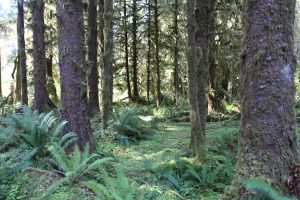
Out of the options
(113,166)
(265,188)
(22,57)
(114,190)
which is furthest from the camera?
(22,57)

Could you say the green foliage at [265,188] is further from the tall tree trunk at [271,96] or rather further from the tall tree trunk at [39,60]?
the tall tree trunk at [39,60]

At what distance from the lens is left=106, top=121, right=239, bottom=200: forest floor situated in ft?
18.0

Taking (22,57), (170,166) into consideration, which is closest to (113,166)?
(170,166)

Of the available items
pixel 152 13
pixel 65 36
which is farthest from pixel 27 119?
pixel 152 13

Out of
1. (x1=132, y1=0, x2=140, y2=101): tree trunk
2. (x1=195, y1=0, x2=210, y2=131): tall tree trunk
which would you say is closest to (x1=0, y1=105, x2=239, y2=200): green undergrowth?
(x1=195, y1=0, x2=210, y2=131): tall tree trunk

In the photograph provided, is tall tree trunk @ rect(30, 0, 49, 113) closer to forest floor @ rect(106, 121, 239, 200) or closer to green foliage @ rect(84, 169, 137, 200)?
forest floor @ rect(106, 121, 239, 200)

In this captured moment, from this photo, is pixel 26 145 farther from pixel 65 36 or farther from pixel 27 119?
pixel 65 36

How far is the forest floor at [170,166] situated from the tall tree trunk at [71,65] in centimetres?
127

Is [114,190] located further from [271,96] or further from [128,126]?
[128,126]

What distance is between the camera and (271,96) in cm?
394

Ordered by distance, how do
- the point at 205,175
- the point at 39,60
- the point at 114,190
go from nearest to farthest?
1. the point at 114,190
2. the point at 205,175
3. the point at 39,60

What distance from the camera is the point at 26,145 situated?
607cm

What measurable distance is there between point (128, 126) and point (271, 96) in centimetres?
613

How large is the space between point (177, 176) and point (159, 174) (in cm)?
32
